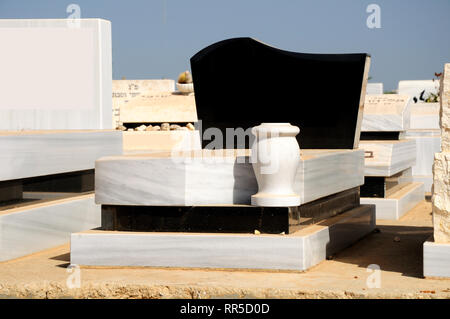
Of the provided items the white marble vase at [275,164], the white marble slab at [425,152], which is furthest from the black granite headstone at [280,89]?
the white marble slab at [425,152]

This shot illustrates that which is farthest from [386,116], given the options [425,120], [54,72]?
[425,120]

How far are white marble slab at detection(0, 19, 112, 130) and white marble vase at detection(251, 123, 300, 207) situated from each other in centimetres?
538

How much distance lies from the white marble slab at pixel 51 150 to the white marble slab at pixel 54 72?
1.12 meters

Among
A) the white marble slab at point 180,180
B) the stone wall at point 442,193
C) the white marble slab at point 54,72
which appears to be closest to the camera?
the stone wall at point 442,193

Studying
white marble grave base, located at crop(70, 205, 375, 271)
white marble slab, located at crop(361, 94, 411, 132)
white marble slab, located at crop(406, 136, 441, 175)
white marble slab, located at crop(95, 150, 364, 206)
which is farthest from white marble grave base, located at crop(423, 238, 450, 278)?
white marble slab, located at crop(406, 136, 441, 175)

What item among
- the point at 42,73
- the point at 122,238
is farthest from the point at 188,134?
the point at 122,238

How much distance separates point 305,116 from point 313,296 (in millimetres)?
4790

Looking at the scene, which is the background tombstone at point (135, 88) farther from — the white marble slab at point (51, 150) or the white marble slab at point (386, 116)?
the white marble slab at point (51, 150)

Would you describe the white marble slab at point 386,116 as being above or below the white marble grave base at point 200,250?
above

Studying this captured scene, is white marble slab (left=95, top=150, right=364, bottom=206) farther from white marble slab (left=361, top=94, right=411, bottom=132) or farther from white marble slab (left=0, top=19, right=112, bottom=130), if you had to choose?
white marble slab (left=361, top=94, right=411, bottom=132)

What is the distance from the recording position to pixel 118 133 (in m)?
11.9

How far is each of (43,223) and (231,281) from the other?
11.6ft

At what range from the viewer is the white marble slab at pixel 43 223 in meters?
8.97

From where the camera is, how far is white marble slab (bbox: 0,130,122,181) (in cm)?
923
